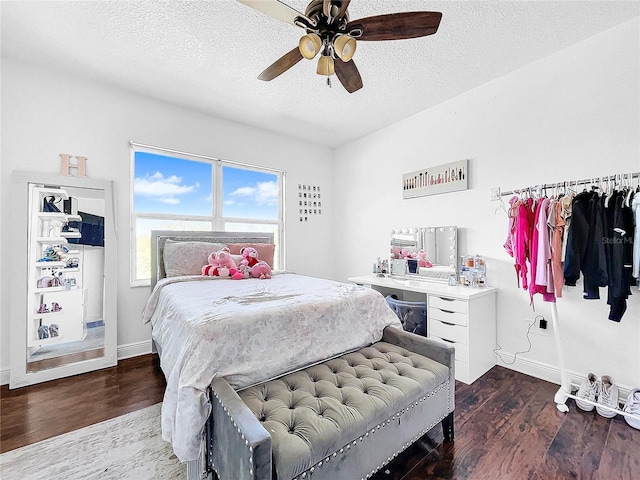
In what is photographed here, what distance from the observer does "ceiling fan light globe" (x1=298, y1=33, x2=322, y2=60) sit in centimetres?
146

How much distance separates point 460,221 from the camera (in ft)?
9.64

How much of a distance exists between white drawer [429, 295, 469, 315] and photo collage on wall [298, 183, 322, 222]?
2.30 m

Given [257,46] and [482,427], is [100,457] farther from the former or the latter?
[257,46]

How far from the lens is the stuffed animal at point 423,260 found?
3.21m

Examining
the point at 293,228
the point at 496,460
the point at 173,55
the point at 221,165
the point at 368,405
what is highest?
the point at 173,55

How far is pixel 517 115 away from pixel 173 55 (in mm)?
3021

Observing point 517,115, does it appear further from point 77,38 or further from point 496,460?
point 77,38

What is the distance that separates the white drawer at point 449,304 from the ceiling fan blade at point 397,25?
1.95 m

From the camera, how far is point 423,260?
128 inches

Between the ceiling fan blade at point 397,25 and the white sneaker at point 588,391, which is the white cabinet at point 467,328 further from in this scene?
the ceiling fan blade at point 397,25

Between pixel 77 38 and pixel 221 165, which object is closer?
pixel 77 38

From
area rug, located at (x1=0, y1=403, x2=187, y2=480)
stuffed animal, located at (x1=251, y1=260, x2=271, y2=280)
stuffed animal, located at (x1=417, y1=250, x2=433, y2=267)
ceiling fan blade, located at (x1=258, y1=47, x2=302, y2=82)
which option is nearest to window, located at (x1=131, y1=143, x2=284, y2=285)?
stuffed animal, located at (x1=251, y1=260, x2=271, y2=280)

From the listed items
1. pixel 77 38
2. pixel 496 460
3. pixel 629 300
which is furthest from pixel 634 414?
pixel 77 38

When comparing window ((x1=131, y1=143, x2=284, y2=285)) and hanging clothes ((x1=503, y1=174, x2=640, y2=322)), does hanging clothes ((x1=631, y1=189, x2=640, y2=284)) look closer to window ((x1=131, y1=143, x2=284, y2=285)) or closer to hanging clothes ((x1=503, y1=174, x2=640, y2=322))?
hanging clothes ((x1=503, y1=174, x2=640, y2=322))
